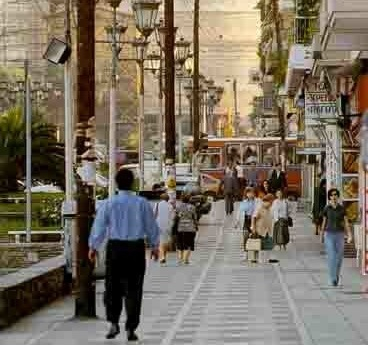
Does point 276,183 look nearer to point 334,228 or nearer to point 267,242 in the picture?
point 267,242

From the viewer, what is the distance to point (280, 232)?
36406 millimetres

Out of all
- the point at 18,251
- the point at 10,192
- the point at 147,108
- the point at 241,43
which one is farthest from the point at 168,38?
the point at 241,43

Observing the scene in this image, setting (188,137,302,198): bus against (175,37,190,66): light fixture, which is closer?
(175,37,190,66): light fixture

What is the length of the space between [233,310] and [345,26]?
22.8 feet

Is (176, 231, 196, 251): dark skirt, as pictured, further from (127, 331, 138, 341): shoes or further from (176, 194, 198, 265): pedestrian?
(127, 331, 138, 341): shoes

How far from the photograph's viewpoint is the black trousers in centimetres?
1605

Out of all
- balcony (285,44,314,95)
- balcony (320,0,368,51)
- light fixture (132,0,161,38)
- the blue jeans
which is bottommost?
the blue jeans

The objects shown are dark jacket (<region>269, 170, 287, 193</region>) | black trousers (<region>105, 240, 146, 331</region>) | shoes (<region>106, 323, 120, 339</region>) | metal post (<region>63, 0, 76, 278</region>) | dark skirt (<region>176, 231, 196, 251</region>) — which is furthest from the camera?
dark jacket (<region>269, 170, 287, 193</region>)

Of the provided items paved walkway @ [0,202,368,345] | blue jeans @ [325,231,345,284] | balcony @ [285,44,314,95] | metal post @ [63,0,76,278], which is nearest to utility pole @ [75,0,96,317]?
paved walkway @ [0,202,368,345]

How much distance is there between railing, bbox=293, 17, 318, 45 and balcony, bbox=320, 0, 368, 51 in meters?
9.09

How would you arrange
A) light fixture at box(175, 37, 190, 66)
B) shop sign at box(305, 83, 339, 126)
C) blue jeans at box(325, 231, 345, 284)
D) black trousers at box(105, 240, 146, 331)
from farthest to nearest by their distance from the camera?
light fixture at box(175, 37, 190, 66) < shop sign at box(305, 83, 339, 126) < blue jeans at box(325, 231, 345, 284) < black trousers at box(105, 240, 146, 331)

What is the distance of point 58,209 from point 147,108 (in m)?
60.4

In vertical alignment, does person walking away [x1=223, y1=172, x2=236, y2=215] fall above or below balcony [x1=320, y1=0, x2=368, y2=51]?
below

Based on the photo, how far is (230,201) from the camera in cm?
5669
